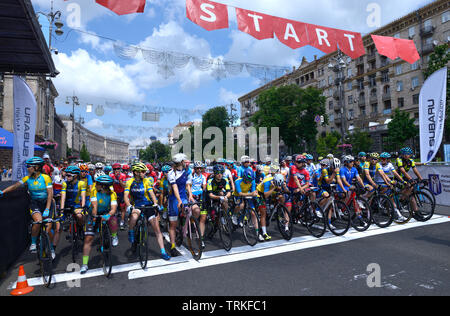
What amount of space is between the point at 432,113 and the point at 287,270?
9.34m

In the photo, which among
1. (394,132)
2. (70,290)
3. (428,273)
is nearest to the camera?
(70,290)

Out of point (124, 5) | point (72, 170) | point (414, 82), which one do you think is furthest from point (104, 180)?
point (414, 82)

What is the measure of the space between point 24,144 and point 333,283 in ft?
29.0

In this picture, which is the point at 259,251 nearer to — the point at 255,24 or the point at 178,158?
the point at 178,158

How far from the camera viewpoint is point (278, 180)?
7.45m

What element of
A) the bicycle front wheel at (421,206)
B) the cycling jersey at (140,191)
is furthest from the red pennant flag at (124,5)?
the bicycle front wheel at (421,206)

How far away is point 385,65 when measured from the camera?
1737 inches

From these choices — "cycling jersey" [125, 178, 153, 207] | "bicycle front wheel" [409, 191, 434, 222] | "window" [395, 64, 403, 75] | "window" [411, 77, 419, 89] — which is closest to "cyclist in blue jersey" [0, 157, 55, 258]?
"cycling jersey" [125, 178, 153, 207]

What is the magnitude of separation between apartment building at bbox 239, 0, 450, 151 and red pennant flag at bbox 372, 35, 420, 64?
66.5ft

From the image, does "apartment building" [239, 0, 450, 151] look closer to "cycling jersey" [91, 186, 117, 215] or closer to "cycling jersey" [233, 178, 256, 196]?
"cycling jersey" [233, 178, 256, 196]

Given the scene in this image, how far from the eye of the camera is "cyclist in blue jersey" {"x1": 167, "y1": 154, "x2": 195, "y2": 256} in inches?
226
